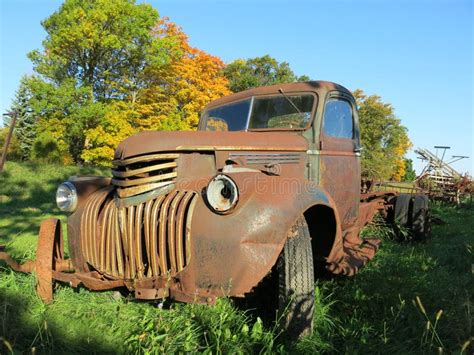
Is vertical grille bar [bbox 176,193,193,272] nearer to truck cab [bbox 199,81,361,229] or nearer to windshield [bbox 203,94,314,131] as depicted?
truck cab [bbox 199,81,361,229]

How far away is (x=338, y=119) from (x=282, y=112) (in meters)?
0.69

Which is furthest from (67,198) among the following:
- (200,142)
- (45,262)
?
(200,142)

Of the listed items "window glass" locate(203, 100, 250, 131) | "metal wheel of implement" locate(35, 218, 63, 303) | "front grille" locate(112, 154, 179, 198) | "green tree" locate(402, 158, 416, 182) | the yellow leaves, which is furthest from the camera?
"green tree" locate(402, 158, 416, 182)

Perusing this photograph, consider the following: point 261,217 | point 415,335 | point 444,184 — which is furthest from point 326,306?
point 444,184

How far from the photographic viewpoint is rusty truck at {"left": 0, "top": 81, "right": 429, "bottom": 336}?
8.52 ft

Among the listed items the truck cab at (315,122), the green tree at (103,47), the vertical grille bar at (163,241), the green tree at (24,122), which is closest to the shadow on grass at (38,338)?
the vertical grille bar at (163,241)

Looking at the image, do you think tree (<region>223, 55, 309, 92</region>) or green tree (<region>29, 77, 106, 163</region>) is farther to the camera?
tree (<region>223, 55, 309, 92</region>)

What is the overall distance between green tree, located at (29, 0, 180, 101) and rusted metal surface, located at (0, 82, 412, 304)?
61.6 ft

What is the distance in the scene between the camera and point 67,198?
3.42 meters

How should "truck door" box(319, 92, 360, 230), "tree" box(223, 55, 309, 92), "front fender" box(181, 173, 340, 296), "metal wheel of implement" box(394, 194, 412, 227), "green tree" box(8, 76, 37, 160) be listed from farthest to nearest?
"tree" box(223, 55, 309, 92) < "green tree" box(8, 76, 37, 160) < "metal wheel of implement" box(394, 194, 412, 227) < "truck door" box(319, 92, 360, 230) < "front fender" box(181, 173, 340, 296)

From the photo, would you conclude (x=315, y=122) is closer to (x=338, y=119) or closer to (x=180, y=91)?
(x=338, y=119)

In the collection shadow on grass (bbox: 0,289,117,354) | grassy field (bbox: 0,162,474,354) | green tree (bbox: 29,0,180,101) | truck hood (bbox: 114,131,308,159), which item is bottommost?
shadow on grass (bbox: 0,289,117,354)

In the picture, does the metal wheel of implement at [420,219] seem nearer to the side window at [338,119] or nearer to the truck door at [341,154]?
the truck door at [341,154]

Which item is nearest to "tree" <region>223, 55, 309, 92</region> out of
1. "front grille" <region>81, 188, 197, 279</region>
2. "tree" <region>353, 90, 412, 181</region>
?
"tree" <region>353, 90, 412, 181</region>
